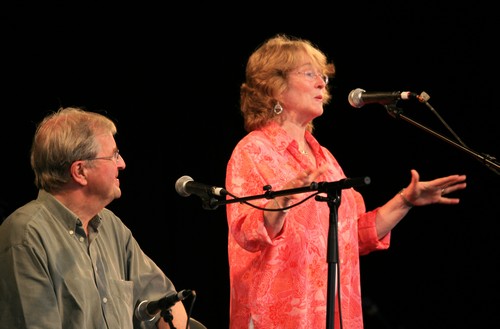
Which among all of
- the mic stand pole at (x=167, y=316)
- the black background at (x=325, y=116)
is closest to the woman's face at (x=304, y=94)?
the mic stand pole at (x=167, y=316)

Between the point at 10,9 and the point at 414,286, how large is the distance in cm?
290

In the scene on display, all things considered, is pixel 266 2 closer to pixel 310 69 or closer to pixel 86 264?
pixel 310 69

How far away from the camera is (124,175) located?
4.48 meters

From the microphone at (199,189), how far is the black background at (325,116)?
5.67ft

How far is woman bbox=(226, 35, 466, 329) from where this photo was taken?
309cm

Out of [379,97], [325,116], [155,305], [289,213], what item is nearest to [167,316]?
[155,305]

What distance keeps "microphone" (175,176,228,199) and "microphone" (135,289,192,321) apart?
345 mm

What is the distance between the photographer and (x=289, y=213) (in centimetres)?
319

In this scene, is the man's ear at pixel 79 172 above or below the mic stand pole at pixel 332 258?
above

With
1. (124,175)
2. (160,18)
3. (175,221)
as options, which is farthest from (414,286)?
(160,18)

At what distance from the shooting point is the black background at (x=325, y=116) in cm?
448

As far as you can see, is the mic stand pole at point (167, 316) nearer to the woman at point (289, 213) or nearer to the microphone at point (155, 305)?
the microphone at point (155, 305)

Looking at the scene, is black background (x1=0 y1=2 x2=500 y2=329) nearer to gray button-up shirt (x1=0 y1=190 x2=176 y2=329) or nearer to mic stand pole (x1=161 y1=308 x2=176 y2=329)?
gray button-up shirt (x1=0 y1=190 x2=176 y2=329)

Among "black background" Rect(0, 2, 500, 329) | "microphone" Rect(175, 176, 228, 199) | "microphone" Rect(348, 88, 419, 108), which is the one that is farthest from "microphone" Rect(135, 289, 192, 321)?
"black background" Rect(0, 2, 500, 329)
